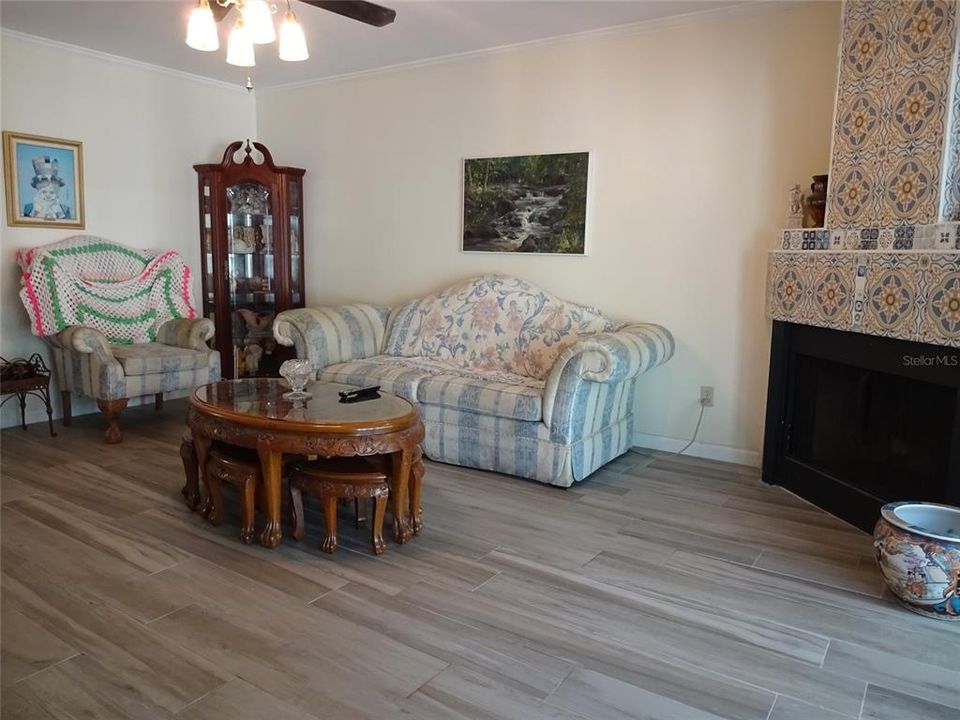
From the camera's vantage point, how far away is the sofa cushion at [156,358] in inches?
163

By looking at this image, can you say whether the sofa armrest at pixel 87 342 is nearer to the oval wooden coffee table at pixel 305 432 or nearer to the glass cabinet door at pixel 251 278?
the glass cabinet door at pixel 251 278

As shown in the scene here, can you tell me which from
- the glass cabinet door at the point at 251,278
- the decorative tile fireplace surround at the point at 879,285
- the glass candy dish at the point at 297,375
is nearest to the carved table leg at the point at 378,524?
the glass candy dish at the point at 297,375

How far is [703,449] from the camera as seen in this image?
3998 millimetres

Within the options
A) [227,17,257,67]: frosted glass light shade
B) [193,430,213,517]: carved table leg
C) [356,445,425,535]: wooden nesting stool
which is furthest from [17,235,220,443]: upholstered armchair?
[227,17,257,67]: frosted glass light shade

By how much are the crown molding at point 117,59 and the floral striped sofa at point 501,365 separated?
7.10 ft

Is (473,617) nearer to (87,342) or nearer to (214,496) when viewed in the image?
(214,496)

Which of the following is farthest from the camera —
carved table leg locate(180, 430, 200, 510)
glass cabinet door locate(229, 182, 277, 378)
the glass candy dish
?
glass cabinet door locate(229, 182, 277, 378)

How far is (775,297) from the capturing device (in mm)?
3479

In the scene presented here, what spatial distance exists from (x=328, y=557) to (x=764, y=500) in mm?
2058

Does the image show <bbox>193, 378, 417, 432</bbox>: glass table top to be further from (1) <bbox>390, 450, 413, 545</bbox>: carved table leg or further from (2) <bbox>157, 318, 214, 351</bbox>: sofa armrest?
(2) <bbox>157, 318, 214, 351</bbox>: sofa armrest

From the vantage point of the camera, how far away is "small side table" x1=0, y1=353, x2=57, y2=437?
4031 millimetres

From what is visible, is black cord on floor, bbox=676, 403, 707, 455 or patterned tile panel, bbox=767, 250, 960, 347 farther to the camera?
black cord on floor, bbox=676, 403, 707, 455

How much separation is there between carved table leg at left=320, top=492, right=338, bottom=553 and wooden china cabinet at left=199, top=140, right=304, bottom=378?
2.85 m
